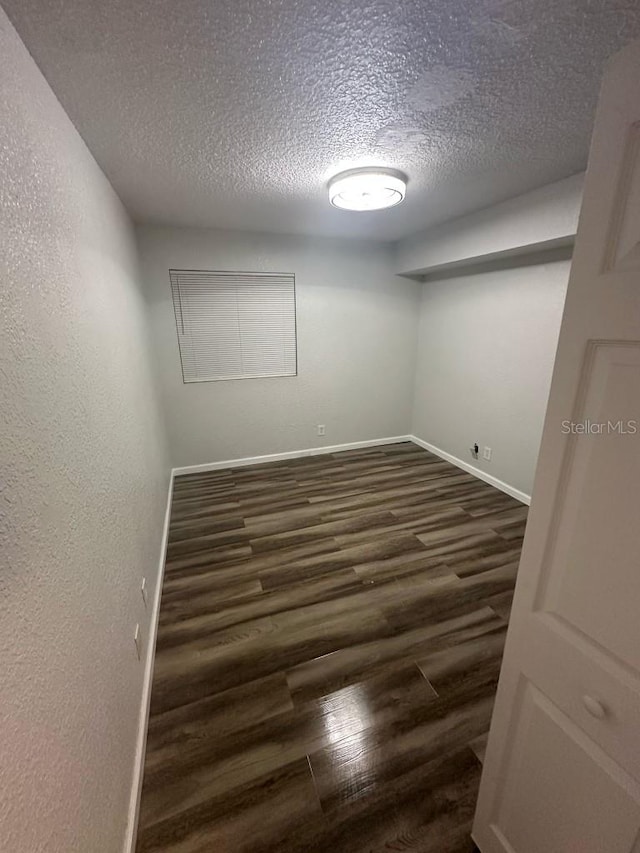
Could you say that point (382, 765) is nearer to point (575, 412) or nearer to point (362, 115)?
point (575, 412)

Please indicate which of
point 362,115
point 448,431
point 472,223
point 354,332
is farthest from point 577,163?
point 448,431

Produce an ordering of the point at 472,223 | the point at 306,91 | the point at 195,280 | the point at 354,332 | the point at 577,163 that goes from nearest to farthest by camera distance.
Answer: the point at 306,91 → the point at 577,163 → the point at 472,223 → the point at 195,280 → the point at 354,332

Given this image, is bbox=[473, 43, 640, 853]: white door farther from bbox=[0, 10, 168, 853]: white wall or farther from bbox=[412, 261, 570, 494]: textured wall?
bbox=[412, 261, 570, 494]: textured wall

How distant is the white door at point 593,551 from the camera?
1.86 feet

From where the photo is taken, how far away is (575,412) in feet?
2.20

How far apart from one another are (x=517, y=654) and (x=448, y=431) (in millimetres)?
3154

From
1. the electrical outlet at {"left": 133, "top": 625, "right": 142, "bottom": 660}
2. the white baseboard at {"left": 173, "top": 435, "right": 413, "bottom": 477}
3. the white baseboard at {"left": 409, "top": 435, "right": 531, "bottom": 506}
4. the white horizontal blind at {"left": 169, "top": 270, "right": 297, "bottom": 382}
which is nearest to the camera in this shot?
the electrical outlet at {"left": 133, "top": 625, "right": 142, "bottom": 660}

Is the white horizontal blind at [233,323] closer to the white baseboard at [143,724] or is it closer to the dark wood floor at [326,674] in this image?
the dark wood floor at [326,674]

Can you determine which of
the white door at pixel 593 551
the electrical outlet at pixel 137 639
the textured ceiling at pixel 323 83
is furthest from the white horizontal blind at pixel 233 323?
the white door at pixel 593 551

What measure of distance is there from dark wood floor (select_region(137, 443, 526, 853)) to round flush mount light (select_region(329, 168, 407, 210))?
2283 millimetres

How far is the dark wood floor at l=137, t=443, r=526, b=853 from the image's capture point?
112cm

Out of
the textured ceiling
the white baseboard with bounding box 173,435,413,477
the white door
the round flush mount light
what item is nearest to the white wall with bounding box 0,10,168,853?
the textured ceiling

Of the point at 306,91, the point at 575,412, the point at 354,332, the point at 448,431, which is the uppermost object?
the point at 306,91

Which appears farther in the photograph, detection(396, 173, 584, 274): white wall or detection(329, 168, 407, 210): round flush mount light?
detection(396, 173, 584, 274): white wall
